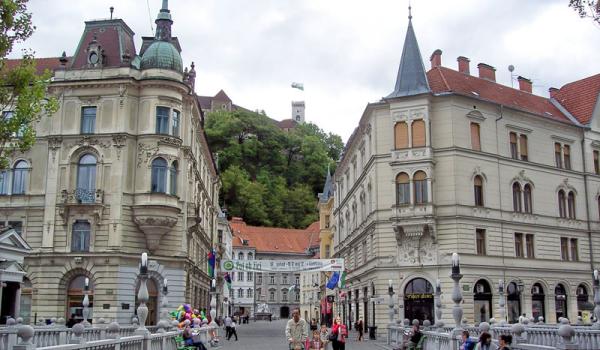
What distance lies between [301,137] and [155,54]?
73.9 metres

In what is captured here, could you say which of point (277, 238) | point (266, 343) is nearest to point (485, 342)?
point (266, 343)

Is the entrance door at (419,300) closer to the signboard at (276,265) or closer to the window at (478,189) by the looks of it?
the window at (478,189)

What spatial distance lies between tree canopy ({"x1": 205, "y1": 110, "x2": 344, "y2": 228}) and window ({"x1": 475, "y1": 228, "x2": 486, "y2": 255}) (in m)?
61.2

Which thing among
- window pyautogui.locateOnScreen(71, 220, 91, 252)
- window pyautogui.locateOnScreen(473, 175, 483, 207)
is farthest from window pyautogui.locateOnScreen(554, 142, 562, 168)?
window pyautogui.locateOnScreen(71, 220, 91, 252)

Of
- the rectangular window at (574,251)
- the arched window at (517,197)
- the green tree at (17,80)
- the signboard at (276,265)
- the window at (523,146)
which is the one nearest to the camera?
the green tree at (17,80)

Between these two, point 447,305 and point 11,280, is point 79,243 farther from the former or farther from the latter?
point 447,305

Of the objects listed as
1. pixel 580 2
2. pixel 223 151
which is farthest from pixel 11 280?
pixel 223 151

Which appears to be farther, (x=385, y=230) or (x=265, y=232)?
(x=265, y=232)

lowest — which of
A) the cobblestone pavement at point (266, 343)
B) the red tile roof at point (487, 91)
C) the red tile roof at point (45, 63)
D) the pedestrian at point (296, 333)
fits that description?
the cobblestone pavement at point (266, 343)

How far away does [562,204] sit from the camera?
45.7m

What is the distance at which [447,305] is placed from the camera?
3909 centimetres

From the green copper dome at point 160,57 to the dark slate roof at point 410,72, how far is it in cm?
1351

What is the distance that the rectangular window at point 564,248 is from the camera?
1758 inches

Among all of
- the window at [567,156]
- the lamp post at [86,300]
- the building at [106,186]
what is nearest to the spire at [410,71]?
the window at [567,156]
